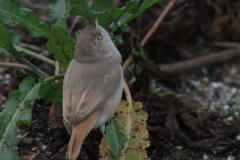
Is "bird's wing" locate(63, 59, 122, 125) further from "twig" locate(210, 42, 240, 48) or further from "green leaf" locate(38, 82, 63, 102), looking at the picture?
"twig" locate(210, 42, 240, 48)

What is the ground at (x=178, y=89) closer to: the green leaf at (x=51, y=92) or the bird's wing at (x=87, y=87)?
the green leaf at (x=51, y=92)

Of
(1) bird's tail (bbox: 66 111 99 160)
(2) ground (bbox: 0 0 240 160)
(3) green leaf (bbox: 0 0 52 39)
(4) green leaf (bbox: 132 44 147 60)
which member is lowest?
(2) ground (bbox: 0 0 240 160)

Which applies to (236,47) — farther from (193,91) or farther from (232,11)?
(193,91)

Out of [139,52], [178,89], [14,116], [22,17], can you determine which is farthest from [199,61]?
[14,116]

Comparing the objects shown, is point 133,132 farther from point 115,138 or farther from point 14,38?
point 14,38

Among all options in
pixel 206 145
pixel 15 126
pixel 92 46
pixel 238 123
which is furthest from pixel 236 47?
pixel 15 126

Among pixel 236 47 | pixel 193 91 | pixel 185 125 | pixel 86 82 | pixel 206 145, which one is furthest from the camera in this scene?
pixel 236 47

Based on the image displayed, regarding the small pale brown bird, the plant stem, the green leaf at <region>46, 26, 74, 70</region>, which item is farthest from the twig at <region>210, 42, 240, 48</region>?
the plant stem
